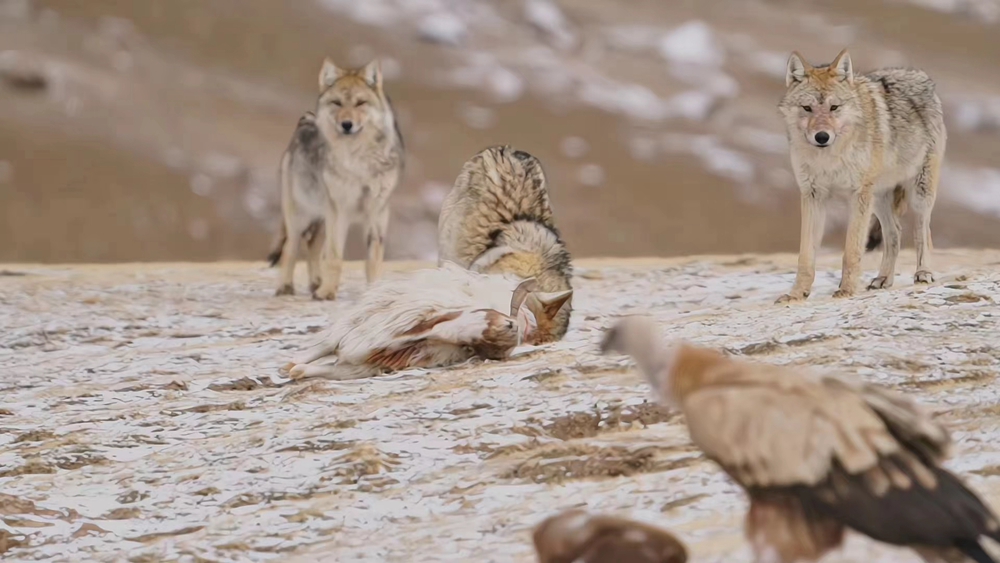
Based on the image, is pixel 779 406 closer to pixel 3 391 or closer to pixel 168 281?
pixel 3 391

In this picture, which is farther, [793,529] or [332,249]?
[332,249]

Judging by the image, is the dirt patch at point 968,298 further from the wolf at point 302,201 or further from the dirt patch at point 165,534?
the wolf at point 302,201

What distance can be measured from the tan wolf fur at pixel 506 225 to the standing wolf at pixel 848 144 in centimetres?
120

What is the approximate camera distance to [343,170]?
29.9ft

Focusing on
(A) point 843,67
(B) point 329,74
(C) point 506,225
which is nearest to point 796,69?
(A) point 843,67

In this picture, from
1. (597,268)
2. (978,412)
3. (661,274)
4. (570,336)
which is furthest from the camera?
(597,268)

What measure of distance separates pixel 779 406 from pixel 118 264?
864 centimetres

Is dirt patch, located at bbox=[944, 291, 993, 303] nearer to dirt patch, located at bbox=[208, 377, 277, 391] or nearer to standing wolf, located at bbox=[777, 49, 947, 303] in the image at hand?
standing wolf, located at bbox=[777, 49, 947, 303]

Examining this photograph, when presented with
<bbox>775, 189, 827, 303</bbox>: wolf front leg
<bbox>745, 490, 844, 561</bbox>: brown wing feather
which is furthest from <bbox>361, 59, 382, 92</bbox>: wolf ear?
<bbox>745, 490, 844, 561</bbox>: brown wing feather

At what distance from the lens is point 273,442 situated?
433 centimetres

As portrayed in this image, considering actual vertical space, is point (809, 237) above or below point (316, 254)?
above

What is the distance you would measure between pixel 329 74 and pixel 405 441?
18.2ft

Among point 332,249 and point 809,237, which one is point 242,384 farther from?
point 332,249

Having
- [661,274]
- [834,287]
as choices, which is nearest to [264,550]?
[834,287]
